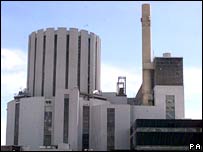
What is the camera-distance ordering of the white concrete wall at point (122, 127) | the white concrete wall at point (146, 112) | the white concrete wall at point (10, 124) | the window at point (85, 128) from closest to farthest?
the white concrete wall at point (122, 127) → the window at point (85, 128) → the white concrete wall at point (146, 112) → the white concrete wall at point (10, 124)

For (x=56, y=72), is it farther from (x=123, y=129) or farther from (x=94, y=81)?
(x=123, y=129)

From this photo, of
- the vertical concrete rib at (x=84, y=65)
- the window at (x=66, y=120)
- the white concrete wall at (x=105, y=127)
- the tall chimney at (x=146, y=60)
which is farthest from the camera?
the vertical concrete rib at (x=84, y=65)

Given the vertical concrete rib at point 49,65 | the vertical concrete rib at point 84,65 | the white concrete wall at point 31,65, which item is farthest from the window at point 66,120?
the white concrete wall at point 31,65

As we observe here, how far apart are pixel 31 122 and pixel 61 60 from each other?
19.1 metres

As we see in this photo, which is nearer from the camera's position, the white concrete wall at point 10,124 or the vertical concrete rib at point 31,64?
the white concrete wall at point 10,124

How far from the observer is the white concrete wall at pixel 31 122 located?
110 metres

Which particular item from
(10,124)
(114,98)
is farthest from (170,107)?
(10,124)

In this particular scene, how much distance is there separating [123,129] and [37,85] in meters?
26.8

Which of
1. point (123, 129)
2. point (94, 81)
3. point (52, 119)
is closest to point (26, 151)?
point (52, 119)

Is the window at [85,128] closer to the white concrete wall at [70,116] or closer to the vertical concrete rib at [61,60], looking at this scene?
the white concrete wall at [70,116]

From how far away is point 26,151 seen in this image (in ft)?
307

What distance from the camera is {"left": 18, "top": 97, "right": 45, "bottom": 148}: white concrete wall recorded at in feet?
361

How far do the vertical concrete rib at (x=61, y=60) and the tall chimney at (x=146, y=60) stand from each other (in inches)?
827

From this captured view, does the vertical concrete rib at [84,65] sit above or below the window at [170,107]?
above
